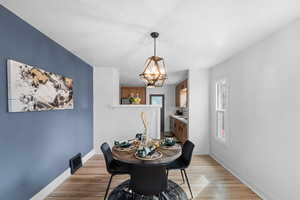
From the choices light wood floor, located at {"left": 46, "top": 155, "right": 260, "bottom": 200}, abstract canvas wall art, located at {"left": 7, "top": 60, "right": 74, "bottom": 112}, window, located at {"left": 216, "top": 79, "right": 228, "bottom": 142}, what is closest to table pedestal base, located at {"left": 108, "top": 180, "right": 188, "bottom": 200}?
light wood floor, located at {"left": 46, "top": 155, "right": 260, "bottom": 200}

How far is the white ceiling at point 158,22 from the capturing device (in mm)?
1600

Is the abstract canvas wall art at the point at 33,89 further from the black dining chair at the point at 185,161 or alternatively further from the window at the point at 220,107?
the window at the point at 220,107

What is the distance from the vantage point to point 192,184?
2789mm

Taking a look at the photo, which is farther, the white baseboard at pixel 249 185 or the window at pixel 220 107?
the window at pixel 220 107

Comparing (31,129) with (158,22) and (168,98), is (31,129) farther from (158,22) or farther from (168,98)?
(168,98)

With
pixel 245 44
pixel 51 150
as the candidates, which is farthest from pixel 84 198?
pixel 245 44

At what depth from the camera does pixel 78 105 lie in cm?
351

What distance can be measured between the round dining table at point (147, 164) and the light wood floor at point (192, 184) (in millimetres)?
169

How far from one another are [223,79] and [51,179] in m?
3.84

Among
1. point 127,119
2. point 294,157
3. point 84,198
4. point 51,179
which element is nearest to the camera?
point 294,157

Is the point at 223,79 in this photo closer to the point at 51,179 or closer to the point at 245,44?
the point at 245,44

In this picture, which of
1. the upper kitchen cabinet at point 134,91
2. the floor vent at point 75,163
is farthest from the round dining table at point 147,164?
the upper kitchen cabinet at point 134,91

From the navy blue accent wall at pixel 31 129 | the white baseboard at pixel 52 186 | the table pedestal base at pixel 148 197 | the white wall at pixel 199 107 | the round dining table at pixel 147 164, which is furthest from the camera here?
the white wall at pixel 199 107

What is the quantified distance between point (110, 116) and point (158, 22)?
3.09 metres
